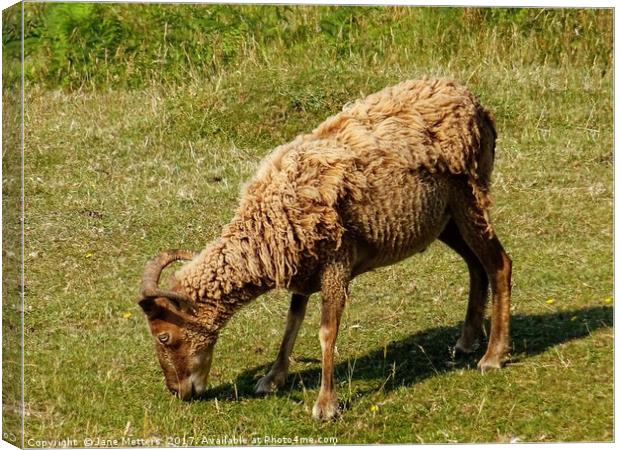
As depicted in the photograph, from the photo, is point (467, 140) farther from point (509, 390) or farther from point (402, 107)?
point (509, 390)

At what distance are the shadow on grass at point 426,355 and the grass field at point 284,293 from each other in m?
0.02

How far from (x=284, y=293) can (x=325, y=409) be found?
235cm

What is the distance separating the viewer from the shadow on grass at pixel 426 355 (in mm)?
10562

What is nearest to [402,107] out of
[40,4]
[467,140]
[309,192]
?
[467,140]

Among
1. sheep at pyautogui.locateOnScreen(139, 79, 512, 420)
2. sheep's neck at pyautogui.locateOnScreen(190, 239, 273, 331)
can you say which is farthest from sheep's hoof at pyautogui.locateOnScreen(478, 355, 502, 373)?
sheep's neck at pyautogui.locateOnScreen(190, 239, 273, 331)

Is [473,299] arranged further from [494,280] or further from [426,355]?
[426,355]

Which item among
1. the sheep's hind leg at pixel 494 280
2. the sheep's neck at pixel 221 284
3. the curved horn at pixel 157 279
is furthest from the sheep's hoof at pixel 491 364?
the curved horn at pixel 157 279

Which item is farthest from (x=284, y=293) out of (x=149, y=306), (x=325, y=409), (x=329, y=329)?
(x=149, y=306)

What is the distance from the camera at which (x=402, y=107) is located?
34.3ft

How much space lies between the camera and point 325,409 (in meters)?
9.97

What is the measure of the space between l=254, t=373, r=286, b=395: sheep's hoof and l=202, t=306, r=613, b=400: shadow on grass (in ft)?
0.16

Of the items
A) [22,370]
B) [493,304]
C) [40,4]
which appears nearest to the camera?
[22,370]

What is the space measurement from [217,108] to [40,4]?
304 centimetres

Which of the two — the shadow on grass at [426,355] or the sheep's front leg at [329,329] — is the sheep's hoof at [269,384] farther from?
the sheep's front leg at [329,329]
